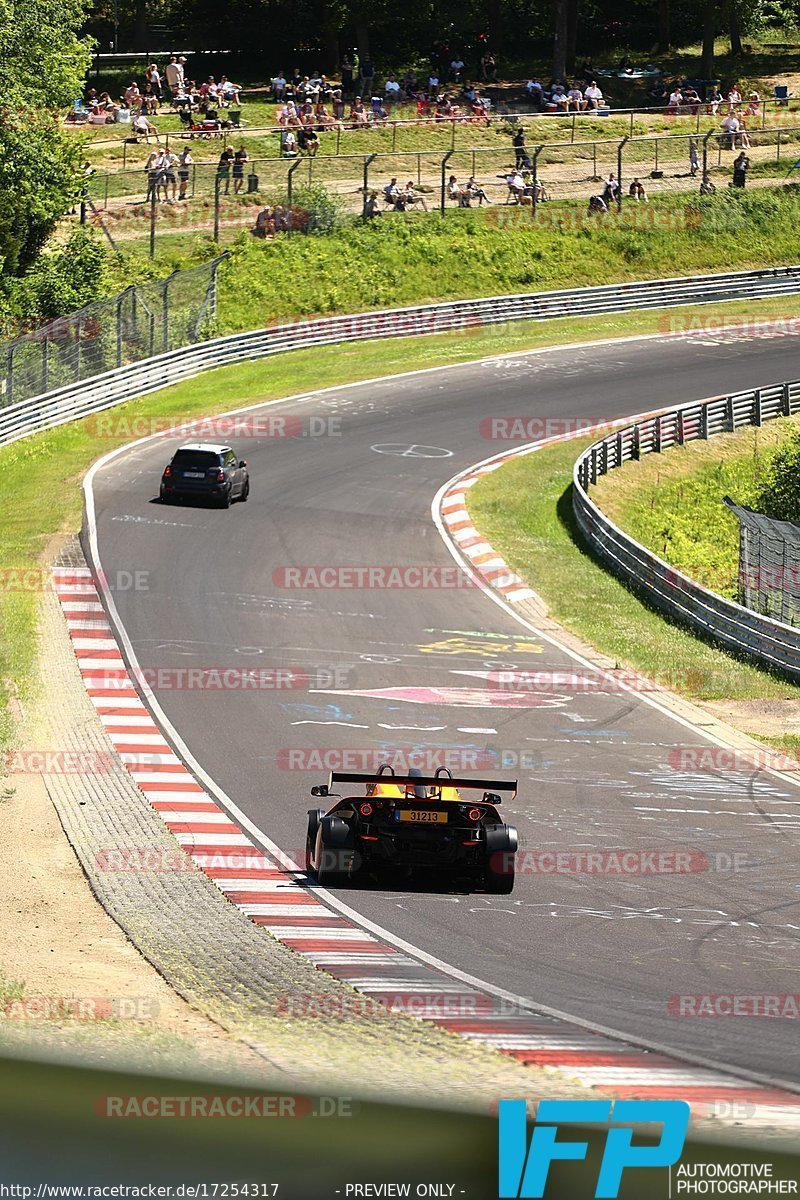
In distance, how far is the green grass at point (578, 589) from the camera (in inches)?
1124

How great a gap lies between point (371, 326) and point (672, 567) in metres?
25.8

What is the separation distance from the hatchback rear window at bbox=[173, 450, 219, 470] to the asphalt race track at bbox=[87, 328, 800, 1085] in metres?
1.01

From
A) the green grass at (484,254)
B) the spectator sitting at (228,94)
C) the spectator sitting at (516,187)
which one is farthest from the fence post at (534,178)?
the spectator sitting at (228,94)

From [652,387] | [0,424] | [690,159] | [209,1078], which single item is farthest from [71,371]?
[209,1078]

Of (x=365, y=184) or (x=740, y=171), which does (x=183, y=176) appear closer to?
(x=365, y=184)

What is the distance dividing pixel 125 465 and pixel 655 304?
1101 inches

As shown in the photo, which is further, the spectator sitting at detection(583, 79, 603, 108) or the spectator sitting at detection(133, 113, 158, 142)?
the spectator sitting at detection(583, 79, 603, 108)

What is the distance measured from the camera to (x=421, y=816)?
1661 cm

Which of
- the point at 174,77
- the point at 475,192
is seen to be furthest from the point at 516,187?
the point at 174,77

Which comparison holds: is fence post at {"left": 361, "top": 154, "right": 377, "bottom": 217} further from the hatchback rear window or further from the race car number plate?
the race car number plate

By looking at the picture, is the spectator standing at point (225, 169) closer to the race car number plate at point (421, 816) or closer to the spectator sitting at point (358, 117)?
the spectator sitting at point (358, 117)

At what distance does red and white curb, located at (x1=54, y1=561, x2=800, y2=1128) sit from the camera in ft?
37.9

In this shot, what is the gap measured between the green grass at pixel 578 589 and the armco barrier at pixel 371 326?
1214cm

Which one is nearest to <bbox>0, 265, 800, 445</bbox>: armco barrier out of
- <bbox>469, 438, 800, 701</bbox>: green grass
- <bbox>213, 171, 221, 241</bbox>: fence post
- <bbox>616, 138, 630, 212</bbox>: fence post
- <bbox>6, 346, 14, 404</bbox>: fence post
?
<bbox>6, 346, 14, 404</bbox>: fence post
